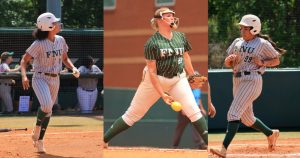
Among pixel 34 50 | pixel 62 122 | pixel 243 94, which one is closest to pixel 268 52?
pixel 243 94

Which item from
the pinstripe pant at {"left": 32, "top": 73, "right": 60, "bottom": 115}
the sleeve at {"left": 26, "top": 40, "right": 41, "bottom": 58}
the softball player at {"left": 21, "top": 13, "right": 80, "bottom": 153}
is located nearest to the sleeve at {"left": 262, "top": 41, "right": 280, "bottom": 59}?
the softball player at {"left": 21, "top": 13, "right": 80, "bottom": 153}

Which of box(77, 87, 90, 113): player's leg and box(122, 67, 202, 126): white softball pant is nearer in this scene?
box(122, 67, 202, 126): white softball pant

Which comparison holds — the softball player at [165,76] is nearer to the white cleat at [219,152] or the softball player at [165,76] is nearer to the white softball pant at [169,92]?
the white softball pant at [169,92]

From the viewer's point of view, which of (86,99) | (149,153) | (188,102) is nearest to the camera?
(188,102)

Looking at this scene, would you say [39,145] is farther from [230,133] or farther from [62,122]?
[62,122]

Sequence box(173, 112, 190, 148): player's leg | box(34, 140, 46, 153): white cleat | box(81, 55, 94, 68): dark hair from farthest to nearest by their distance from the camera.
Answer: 1. box(81, 55, 94, 68): dark hair
2. box(34, 140, 46, 153): white cleat
3. box(173, 112, 190, 148): player's leg

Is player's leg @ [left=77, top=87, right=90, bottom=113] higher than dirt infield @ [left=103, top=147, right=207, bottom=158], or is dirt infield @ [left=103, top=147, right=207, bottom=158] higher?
dirt infield @ [left=103, top=147, right=207, bottom=158]

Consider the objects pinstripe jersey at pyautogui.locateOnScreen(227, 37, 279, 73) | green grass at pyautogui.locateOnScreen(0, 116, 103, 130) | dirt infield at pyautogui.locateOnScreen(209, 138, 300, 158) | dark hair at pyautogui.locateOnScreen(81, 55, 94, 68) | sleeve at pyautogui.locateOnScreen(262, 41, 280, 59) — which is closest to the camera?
pinstripe jersey at pyautogui.locateOnScreen(227, 37, 279, 73)

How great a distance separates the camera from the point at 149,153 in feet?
18.7

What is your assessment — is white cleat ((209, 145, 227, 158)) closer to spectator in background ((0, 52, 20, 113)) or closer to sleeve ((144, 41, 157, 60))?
sleeve ((144, 41, 157, 60))

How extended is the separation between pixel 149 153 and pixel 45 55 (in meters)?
3.11

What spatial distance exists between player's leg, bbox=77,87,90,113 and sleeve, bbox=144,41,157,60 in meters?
11.3

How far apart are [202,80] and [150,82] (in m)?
0.42

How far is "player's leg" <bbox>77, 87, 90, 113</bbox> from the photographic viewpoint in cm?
1659
